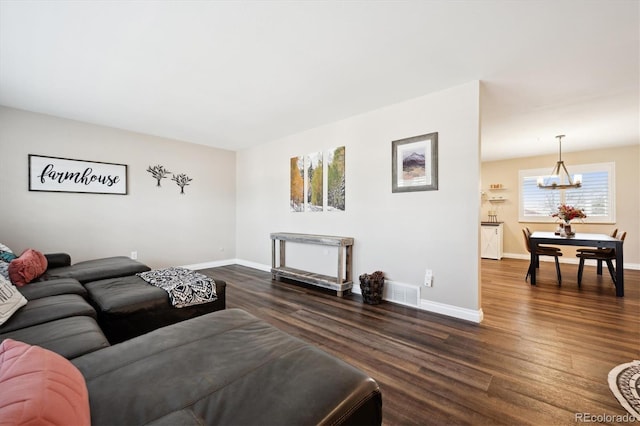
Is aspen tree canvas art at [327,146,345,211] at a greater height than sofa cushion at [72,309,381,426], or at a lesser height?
greater

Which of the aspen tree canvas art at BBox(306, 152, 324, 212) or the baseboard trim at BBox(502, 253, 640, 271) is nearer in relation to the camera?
the aspen tree canvas art at BBox(306, 152, 324, 212)

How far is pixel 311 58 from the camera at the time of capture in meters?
2.44

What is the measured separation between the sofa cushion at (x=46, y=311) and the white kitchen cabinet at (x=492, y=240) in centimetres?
737

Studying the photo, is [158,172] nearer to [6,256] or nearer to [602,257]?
[6,256]

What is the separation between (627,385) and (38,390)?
3.01 metres

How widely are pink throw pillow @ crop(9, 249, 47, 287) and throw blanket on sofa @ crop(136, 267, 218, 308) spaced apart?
86cm

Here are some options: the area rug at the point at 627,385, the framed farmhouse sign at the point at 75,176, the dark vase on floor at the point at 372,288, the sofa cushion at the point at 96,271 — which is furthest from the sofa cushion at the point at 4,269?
the area rug at the point at 627,385

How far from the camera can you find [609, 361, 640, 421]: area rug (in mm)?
1564

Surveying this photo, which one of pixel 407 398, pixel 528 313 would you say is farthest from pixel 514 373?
pixel 528 313

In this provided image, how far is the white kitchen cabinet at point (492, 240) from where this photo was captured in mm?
6438

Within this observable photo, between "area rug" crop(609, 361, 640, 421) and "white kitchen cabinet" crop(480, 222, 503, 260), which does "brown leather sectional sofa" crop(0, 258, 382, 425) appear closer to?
"area rug" crop(609, 361, 640, 421)

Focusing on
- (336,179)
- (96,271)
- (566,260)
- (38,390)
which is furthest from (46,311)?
(566,260)

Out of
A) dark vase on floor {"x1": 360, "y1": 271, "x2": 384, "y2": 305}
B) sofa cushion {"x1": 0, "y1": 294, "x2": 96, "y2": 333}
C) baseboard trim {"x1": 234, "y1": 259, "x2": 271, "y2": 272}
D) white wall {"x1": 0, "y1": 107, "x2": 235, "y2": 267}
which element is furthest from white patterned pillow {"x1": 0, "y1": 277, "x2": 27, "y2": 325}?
baseboard trim {"x1": 234, "y1": 259, "x2": 271, "y2": 272}

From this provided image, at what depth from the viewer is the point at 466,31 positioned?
6.78ft
